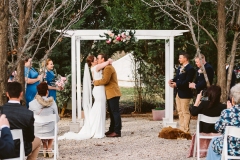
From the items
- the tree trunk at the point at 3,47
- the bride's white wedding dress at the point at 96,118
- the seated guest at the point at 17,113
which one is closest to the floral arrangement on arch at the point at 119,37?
the bride's white wedding dress at the point at 96,118

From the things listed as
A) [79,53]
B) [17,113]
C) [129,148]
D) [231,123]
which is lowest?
[129,148]

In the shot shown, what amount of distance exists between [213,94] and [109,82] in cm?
408

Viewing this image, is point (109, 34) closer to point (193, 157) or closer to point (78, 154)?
point (78, 154)

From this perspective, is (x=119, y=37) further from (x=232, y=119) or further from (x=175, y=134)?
(x=232, y=119)

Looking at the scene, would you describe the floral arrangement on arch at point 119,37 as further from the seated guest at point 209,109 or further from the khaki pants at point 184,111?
the seated guest at point 209,109

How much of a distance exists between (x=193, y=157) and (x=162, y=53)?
322 inches

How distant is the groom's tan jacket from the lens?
11445mm

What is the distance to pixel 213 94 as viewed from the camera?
7871 mm

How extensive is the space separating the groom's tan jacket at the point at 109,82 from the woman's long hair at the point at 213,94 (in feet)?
12.4

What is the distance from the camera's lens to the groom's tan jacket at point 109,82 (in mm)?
11445

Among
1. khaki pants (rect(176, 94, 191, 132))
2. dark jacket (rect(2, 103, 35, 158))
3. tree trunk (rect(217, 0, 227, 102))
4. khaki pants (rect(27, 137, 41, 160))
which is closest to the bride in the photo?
khaki pants (rect(176, 94, 191, 132))

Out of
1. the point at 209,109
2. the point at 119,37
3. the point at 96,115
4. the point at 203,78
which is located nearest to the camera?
the point at 209,109

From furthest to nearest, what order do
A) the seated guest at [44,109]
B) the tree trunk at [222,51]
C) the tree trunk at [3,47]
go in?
1. the tree trunk at [222,51]
2. the seated guest at [44,109]
3. the tree trunk at [3,47]

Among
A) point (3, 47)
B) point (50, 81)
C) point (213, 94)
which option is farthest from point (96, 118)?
point (3, 47)
